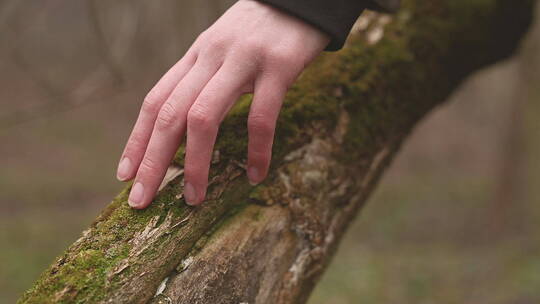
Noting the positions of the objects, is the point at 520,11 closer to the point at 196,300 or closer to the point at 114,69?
the point at 196,300

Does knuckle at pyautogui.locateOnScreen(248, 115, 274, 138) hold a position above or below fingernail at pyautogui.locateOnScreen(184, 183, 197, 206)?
above

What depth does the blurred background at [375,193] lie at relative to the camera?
540cm

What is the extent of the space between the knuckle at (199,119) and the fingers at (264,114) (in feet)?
0.46

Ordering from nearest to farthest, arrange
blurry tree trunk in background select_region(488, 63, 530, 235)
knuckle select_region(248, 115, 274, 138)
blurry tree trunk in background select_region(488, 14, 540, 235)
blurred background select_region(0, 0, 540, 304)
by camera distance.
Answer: knuckle select_region(248, 115, 274, 138), blurred background select_region(0, 0, 540, 304), blurry tree trunk in background select_region(488, 14, 540, 235), blurry tree trunk in background select_region(488, 63, 530, 235)

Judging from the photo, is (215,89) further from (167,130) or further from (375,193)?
(375,193)

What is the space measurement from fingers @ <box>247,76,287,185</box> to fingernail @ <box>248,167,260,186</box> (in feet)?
0.21

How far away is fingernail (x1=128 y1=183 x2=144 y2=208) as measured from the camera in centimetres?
136

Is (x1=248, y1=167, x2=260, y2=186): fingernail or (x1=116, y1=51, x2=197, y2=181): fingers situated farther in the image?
(x1=248, y1=167, x2=260, y2=186): fingernail

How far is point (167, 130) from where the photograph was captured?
1.30m

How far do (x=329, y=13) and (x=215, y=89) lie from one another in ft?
1.35

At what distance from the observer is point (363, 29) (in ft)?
7.44

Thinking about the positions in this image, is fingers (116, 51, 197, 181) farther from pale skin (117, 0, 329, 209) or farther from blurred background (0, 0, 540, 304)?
blurred background (0, 0, 540, 304)

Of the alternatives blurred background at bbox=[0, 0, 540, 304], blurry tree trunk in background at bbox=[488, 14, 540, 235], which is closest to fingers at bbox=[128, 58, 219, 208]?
blurred background at bbox=[0, 0, 540, 304]

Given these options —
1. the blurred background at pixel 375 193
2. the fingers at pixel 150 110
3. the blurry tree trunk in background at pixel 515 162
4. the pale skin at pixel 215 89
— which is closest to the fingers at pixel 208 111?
the pale skin at pixel 215 89
